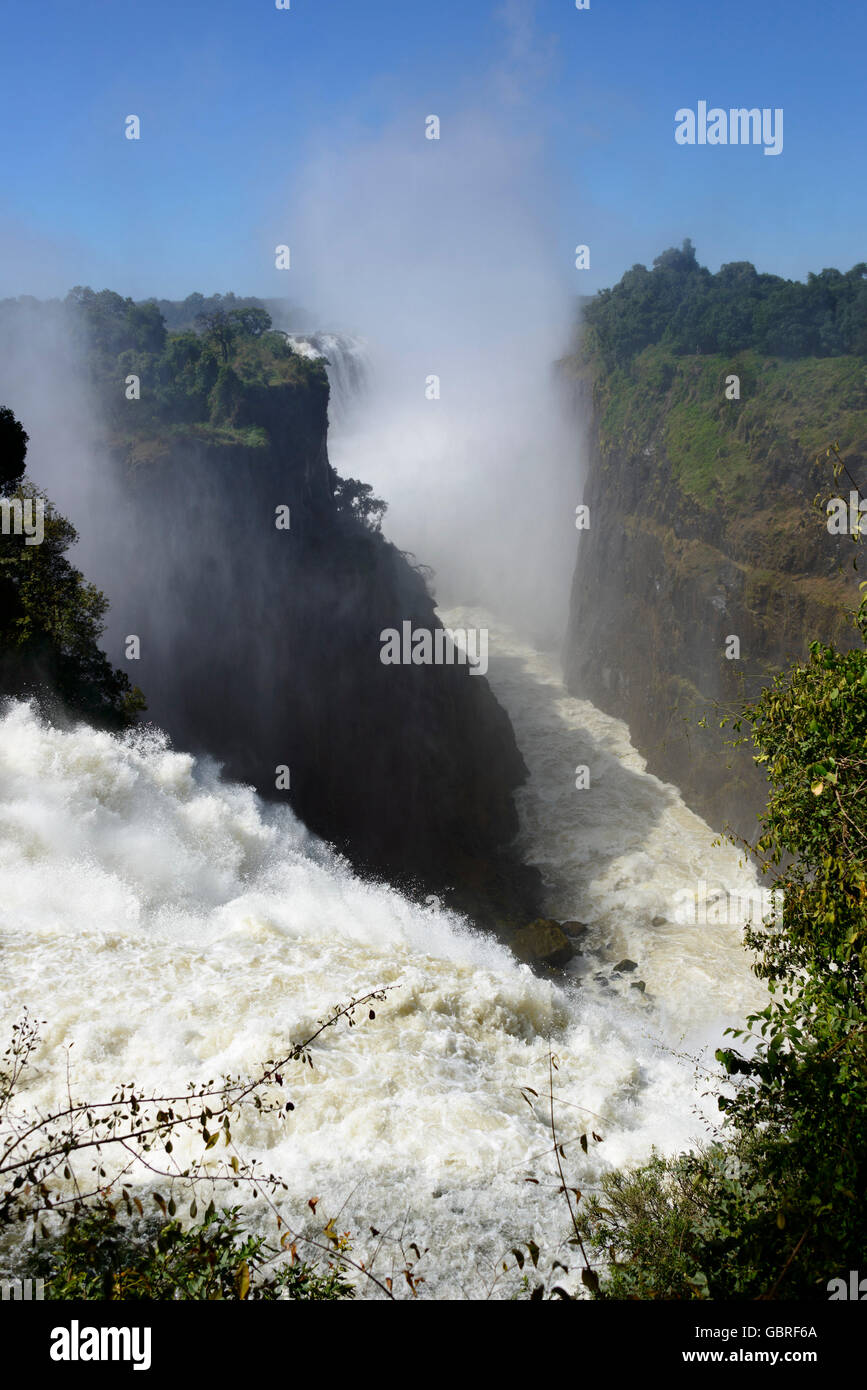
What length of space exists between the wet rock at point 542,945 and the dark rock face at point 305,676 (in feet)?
5.46

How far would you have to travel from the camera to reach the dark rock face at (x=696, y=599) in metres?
26.8

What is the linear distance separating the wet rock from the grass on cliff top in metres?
20.3

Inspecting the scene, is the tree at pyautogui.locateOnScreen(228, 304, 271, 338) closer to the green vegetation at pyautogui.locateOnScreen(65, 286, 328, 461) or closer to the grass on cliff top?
the green vegetation at pyautogui.locateOnScreen(65, 286, 328, 461)

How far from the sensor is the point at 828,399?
107ft

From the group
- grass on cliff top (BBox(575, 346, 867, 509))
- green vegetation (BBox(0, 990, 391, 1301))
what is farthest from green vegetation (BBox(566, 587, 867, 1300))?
grass on cliff top (BBox(575, 346, 867, 509))

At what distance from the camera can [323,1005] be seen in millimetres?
10336

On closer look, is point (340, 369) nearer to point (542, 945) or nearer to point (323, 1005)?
point (542, 945)

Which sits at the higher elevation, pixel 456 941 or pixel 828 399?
pixel 828 399

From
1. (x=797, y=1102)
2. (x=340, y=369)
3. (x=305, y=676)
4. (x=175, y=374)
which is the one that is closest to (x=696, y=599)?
(x=305, y=676)

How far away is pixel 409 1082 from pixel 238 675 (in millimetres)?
18244

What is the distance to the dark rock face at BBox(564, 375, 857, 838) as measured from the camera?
26844 mm
